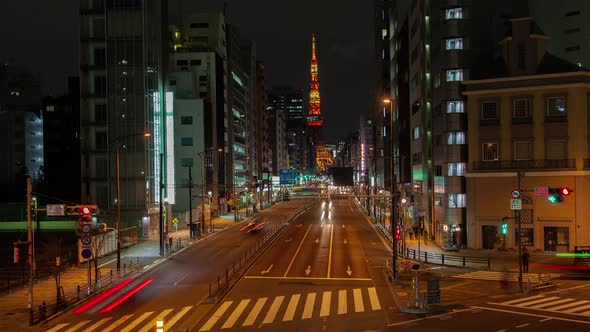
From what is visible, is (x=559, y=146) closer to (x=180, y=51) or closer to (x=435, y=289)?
(x=435, y=289)

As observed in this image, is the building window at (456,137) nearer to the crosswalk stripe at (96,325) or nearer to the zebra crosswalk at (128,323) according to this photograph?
the zebra crosswalk at (128,323)

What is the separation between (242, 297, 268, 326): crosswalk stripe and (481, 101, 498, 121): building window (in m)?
32.5

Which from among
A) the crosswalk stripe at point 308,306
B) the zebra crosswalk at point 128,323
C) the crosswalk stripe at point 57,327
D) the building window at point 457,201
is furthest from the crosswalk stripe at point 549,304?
the building window at point 457,201

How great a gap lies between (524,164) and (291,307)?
3252 centimetres

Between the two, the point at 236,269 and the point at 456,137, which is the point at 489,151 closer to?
the point at 456,137

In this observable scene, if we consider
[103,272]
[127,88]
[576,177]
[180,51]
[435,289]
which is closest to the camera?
[435,289]

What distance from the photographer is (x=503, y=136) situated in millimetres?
54031

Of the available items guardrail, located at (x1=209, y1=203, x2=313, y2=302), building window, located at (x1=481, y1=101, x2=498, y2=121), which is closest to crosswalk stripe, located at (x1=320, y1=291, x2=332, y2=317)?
guardrail, located at (x1=209, y1=203, x2=313, y2=302)

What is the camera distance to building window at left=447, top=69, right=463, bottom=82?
57344mm

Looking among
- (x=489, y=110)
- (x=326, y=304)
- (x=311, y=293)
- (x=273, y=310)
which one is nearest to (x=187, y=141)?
(x=489, y=110)

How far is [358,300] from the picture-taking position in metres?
30.9

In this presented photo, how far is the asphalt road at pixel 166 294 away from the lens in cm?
2611

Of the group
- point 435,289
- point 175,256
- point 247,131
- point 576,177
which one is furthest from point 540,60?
point 247,131

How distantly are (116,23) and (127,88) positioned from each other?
325 inches
